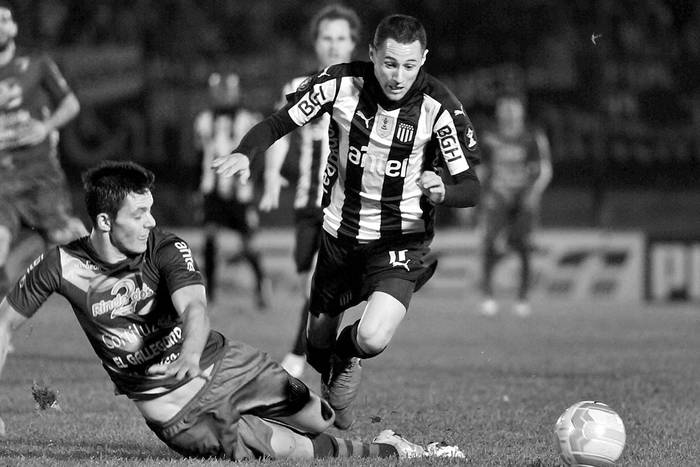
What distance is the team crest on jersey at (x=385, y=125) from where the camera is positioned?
6.19m

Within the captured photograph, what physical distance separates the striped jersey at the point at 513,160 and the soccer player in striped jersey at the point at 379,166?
27.0ft

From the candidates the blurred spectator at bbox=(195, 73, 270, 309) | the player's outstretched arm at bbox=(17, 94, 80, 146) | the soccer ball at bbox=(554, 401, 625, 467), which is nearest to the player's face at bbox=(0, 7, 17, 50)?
the player's outstretched arm at bbox=(17, 94, 80, 146)

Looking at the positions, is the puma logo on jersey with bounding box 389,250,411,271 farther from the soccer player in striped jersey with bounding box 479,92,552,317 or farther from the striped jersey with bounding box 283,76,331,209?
the soccer player in striped jersey with bounding box 479,92,552,317

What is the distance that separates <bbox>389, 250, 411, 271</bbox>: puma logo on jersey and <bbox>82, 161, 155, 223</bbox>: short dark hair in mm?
1733

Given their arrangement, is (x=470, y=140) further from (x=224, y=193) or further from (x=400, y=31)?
(x=224, y=193)

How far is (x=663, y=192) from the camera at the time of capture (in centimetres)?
1589

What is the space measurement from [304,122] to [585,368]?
389cm

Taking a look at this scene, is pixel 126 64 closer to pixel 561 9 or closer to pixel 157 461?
pixel 561 9

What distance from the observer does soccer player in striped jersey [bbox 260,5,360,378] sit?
8.28 m

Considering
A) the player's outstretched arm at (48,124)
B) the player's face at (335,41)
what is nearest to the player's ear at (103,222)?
the player's face at (335,41)

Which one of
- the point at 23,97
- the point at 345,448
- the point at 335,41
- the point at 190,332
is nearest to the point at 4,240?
the point at 23,97

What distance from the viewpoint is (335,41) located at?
8.27 metres

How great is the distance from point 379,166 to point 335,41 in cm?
222

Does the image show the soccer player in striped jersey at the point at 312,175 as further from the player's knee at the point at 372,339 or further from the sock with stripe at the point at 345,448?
the sock with stripe at the point at 345,448
